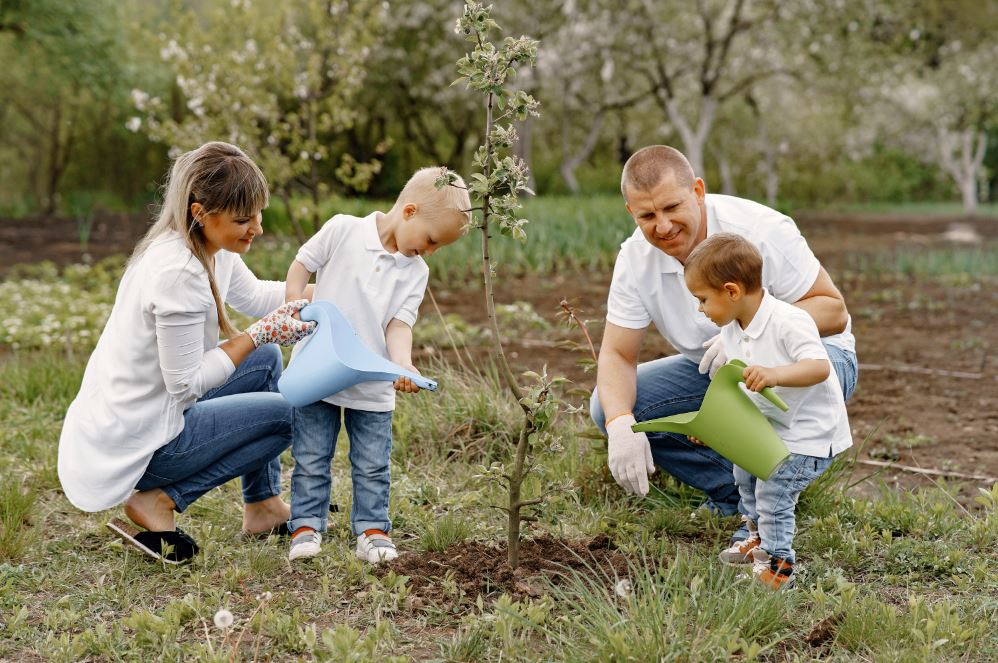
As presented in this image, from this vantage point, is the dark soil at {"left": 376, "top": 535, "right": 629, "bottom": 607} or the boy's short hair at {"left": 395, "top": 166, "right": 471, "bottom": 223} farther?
the boy's short hair at {"left": 395, "top": 166, "right": 471, "bottom": 223}

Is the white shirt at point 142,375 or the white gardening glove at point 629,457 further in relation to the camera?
the white gardening glove at point 629,457

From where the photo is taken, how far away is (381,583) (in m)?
2.36

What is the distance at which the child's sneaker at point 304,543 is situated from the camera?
2.58 meters

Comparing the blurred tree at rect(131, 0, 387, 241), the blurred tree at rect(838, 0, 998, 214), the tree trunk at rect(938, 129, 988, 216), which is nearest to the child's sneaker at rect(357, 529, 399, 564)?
the blurred tree at rect(131, 0, 387, 241)

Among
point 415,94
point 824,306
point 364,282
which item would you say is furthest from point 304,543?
point 415,94

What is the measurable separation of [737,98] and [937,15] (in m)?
10.6

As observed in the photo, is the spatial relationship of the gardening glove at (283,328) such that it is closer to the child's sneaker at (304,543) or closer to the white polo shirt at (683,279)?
the child's sneaker at (304,543)

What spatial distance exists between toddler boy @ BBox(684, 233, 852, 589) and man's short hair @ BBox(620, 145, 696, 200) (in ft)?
1.00

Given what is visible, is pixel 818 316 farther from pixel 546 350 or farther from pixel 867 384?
pixel 546 350

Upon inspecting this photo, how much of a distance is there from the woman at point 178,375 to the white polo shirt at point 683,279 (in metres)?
0.93

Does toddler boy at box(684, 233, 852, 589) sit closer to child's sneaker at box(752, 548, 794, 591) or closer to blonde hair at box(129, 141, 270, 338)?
child's sneaker at box(752, 548, 794, 591)

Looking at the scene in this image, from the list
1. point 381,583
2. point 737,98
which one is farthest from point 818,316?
point 737,98

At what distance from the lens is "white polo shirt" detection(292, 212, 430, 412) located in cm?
262

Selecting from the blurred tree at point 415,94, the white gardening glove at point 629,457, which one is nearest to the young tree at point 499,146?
the white gardening glove at point 629,457
